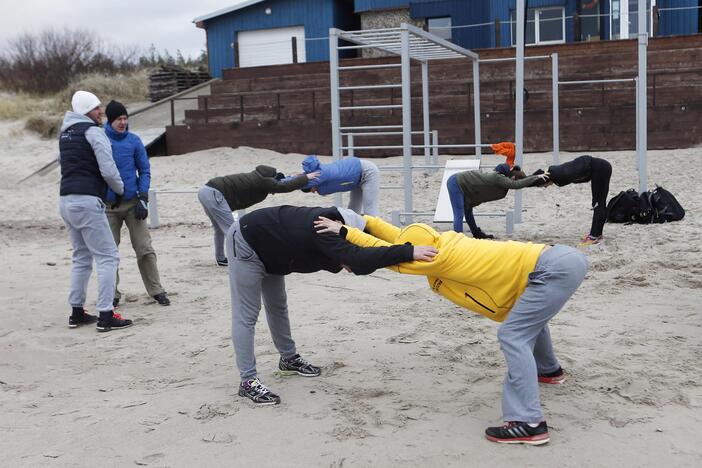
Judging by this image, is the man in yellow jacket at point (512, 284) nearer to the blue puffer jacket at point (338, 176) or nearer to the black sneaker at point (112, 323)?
the black sneaker at point (112, 323)

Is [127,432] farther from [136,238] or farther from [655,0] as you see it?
[655,0]

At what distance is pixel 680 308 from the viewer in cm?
659

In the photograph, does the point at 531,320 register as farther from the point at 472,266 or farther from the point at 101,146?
the point at 101,146

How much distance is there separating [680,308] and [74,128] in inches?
192

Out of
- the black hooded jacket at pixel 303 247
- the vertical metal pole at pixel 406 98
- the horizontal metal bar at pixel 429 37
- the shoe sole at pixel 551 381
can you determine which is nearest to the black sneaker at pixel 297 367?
the black hooded jacket at pixel 303 247

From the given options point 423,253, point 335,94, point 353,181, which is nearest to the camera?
point 423,253

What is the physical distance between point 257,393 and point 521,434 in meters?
1.52

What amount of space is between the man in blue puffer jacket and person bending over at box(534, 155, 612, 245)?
447 cm

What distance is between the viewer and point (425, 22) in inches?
981

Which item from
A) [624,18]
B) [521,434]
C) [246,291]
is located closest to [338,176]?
[246,291]

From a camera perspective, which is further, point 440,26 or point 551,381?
point 440,26

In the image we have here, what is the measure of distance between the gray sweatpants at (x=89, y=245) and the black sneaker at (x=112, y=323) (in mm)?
88

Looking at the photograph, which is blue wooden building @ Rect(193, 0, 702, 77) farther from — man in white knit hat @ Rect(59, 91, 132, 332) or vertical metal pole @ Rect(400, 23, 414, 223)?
man in white knit hat @ Rect(59, 91, 132, 332)

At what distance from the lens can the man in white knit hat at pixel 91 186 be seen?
256 inches
